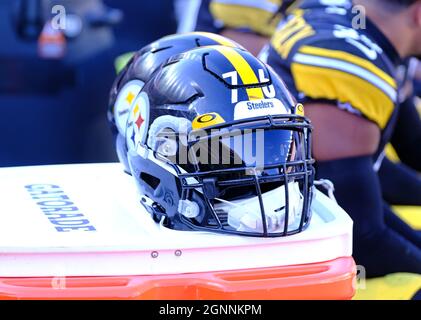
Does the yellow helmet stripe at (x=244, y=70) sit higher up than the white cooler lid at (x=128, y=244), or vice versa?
the yellow helmet stripe at (x=244, y=70)

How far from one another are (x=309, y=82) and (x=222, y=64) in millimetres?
570

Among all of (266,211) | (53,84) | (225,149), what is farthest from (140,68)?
(53,84)

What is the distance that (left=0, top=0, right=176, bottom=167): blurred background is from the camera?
350cm

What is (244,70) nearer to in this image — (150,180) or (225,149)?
(225,149)

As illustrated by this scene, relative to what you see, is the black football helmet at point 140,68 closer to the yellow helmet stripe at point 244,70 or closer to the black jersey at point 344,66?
the yellow helmet stripe at point 244,70

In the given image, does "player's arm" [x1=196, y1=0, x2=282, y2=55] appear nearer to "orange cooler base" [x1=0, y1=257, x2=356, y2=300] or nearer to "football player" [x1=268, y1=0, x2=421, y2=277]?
"football player" [x1=268, y1=0, x2=421, y2=277]

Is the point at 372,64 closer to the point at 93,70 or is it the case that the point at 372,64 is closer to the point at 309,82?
the point at 309,82

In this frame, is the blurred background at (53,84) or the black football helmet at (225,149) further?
the blurred background at (53,84)

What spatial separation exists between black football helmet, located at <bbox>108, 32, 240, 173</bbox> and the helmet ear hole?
200 mm

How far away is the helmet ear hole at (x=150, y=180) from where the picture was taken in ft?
6.06

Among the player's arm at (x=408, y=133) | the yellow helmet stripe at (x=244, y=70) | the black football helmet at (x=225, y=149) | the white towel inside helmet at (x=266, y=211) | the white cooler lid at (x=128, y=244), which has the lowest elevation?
the player's arm at (x=408, y=133)

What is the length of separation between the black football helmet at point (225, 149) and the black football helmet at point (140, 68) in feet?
0.62

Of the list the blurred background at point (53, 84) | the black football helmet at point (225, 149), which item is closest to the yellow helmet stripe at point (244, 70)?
the black football helmet at point (225, 149)

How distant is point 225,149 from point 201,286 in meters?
0.27
